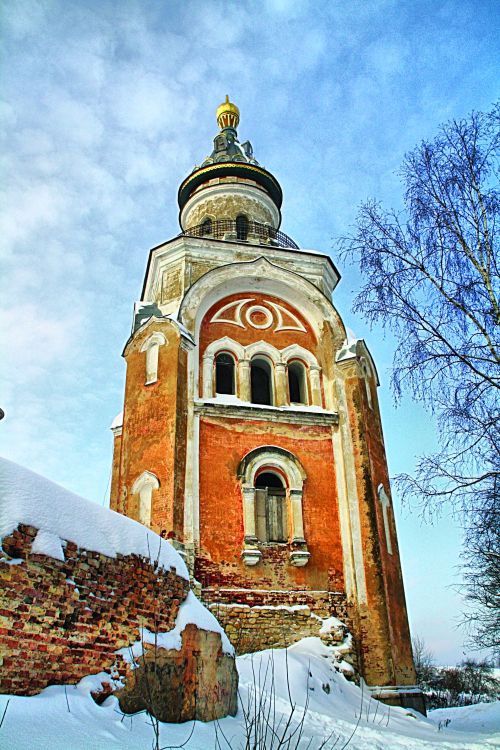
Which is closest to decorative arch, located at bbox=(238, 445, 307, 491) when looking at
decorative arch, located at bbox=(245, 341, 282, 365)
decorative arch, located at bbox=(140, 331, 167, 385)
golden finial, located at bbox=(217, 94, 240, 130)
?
decorative arch, located at bbox=(245, 341, 282, 365)

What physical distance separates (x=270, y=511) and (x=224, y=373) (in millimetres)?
3872

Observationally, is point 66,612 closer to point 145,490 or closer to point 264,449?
point 145,490

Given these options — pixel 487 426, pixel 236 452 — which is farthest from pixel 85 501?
pixel 236 452

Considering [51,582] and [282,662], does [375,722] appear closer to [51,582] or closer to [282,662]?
[282,662]

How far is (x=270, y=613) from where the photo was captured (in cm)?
1312

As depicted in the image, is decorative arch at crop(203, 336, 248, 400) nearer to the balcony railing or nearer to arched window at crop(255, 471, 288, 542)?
arched window at crop(255, 471, 288, 542)

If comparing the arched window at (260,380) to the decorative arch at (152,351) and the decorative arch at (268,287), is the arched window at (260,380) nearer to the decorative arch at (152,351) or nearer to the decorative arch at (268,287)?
the decorative arch at (268,287)

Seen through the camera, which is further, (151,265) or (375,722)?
(151,265)

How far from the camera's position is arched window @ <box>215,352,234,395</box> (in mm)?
16406

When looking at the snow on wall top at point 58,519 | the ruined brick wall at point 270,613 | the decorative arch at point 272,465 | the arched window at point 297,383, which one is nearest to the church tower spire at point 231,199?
the arched window at point 297,383

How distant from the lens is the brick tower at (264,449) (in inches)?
527

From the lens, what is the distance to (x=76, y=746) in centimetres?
409

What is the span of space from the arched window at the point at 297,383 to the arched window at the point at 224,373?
1.52 meters

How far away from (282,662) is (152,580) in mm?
5174
